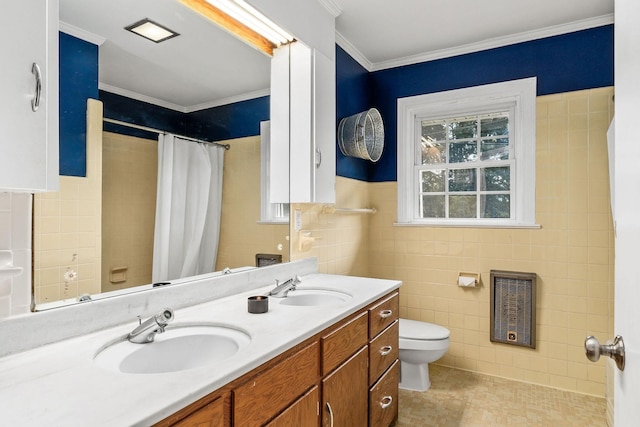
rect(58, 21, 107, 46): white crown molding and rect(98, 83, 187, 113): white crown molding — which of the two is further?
rect(98, 83, 187, 113): white crown molding

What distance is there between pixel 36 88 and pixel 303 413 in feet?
4.07

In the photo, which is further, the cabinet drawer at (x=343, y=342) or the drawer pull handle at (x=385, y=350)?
the drawer pull handle at (x=385, y=350)

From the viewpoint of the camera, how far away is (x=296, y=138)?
225 centimetres

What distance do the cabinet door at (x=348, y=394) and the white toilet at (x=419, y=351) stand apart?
2.62 ft

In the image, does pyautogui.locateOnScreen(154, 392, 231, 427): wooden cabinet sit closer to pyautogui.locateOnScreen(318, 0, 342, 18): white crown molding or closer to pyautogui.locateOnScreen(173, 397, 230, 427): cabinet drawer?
pyautogui.locateOnScreen(173, 397, 230, 427): cabinet drawer

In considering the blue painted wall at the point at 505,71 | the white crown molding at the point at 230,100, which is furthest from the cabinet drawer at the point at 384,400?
the white crown molding at the point at 230,100

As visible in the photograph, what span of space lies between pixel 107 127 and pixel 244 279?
932 millimetres

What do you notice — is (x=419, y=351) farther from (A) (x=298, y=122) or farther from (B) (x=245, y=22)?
(B) (x=245, y=22)

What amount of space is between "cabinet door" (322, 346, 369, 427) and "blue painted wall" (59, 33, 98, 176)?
118 cm

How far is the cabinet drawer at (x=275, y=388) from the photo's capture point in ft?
3.34

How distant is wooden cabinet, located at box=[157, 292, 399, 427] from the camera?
98 cm

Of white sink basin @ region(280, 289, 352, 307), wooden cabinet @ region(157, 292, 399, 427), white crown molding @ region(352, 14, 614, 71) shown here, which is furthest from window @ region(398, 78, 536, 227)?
white sink basin @ region(280, 289, 352, 307)

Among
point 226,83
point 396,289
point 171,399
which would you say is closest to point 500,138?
point 396,289

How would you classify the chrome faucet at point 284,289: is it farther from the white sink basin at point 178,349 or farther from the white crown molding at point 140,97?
the white crown molding at point 140,97
